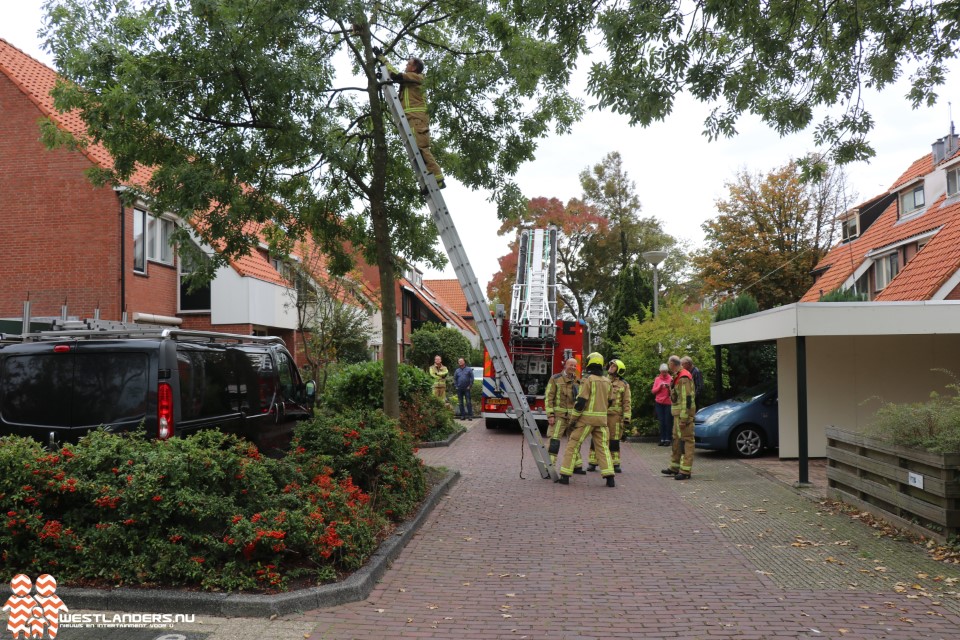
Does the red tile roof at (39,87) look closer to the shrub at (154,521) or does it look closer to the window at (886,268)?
the shrub at (154,521)

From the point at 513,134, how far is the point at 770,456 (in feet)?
24.0

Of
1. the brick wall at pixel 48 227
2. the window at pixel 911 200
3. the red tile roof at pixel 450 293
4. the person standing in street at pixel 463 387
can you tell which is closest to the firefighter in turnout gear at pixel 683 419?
the person standing in street at pixel 463 387

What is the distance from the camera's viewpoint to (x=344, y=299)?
23438 millimetres

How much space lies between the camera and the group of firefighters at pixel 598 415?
11312 mm

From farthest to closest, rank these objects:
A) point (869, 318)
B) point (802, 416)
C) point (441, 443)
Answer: point (441, 443), point (869, 318), point (802, 416)

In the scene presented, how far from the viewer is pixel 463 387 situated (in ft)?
78.2

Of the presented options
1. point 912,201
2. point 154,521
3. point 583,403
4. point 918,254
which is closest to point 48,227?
point 583,403

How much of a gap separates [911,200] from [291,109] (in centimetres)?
2445

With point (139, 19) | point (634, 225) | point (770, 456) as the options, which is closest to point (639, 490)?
point (770, 456)

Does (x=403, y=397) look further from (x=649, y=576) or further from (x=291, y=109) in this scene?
(x=649, y=576)

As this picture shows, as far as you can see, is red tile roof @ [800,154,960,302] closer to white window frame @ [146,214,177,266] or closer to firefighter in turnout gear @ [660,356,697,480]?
firefighter in turnout gear @ [660,356,697,480]

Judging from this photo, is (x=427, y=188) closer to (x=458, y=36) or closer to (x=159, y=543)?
(x=458, y=36)

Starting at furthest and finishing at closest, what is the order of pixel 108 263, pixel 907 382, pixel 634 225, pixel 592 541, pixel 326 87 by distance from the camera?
pixel 634 225 < pixel 108 263 < pixel 907 382 < pixel 326 87 < pixel 592 541

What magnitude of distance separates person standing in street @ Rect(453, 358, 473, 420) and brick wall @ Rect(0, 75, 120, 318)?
9038 mm
